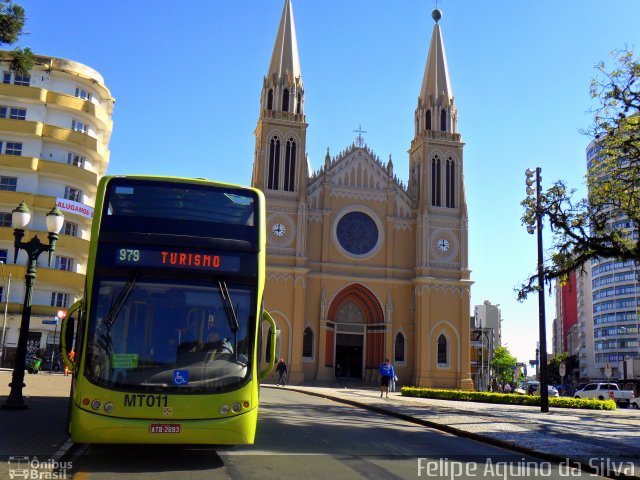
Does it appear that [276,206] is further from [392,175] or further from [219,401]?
[219,401]

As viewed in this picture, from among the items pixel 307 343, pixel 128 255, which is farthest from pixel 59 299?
pixel 128 255

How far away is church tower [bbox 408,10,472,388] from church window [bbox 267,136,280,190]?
33.4 ft

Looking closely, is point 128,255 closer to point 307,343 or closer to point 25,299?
point 25,299

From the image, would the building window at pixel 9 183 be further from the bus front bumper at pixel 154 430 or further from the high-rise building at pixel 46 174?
the bus front bumper at pixel 154 430

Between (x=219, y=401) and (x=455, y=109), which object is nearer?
(x=219, y=401)

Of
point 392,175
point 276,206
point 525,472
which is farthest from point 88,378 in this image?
point 392,175

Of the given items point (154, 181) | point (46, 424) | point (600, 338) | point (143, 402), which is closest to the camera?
point (143, 402)

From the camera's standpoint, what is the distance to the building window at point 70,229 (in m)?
43.2

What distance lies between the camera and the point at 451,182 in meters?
48.4

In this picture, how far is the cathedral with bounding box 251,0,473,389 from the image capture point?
44188 millimetres

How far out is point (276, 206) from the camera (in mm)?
44625

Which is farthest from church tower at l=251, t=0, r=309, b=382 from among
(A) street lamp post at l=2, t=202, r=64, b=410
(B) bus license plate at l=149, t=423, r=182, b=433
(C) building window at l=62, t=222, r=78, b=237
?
(B) bus license plate at l=149, t=423, r=182, b=433

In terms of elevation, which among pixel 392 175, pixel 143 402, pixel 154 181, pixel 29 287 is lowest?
pixel 143 402

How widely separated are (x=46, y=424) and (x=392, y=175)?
3829cm
